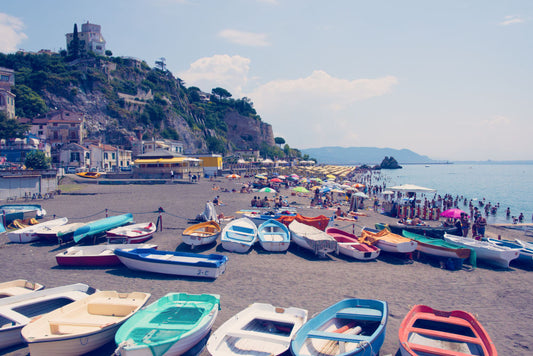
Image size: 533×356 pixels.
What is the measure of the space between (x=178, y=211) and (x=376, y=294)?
15.3 meters

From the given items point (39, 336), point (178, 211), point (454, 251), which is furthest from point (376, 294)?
point (178, 211)

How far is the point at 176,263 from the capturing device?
1016cm

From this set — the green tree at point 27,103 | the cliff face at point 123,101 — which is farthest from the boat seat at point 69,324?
the green tree at point 27,103

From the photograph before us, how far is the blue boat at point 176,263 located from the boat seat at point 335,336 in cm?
464

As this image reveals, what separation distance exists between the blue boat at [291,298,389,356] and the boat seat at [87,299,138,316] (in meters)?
3.77

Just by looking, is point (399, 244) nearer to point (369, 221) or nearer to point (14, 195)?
point (369, 221)

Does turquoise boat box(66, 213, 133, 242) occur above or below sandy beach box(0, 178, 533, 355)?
above

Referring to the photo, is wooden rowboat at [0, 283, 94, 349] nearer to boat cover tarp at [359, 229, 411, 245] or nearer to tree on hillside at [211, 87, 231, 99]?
boat cover tarp at [359, 229, 411, 245]

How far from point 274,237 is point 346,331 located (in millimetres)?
7950

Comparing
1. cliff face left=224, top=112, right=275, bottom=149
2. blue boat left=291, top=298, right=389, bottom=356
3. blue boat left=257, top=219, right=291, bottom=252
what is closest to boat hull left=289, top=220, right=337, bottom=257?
blue boat left=257, top=219, right=291, bottom=252

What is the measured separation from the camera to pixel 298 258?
13.0 m

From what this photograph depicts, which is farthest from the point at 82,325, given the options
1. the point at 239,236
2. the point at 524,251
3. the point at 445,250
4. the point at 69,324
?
the point at 524,251

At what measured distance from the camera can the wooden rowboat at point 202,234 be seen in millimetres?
13117

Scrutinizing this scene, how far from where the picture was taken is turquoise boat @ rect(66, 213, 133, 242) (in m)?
13.1
